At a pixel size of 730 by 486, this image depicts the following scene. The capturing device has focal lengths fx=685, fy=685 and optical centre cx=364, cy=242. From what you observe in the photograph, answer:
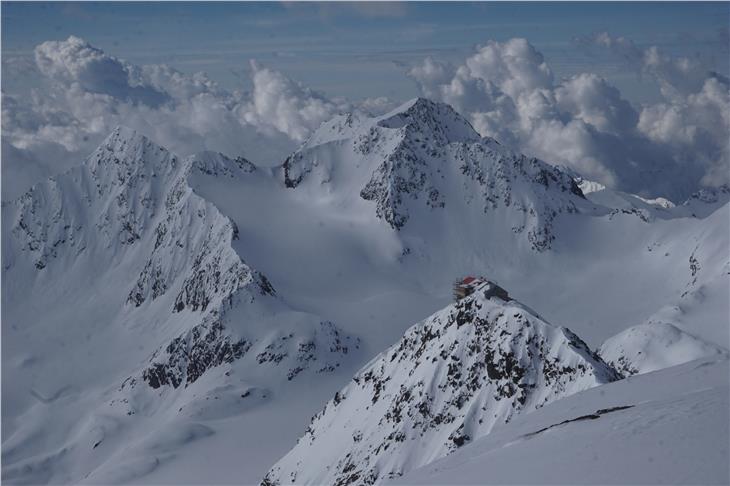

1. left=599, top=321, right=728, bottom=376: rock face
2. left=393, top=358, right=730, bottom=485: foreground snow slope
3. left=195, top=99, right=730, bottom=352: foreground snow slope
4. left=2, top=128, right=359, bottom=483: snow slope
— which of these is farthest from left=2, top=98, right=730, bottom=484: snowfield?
left=195, top=99, right=730, bottom=352: foreground snow slope

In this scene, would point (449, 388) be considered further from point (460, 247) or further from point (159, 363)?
point (460, 247)

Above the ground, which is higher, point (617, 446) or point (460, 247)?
point (617, 446)

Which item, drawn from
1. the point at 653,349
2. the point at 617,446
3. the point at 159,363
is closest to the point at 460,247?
the point at 159,363

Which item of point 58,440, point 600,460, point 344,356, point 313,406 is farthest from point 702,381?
point 58,440

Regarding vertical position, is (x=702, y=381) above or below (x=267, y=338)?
above

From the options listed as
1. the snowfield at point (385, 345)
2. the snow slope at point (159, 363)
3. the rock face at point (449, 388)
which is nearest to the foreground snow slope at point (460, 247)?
the snowfield at point (385, 345)

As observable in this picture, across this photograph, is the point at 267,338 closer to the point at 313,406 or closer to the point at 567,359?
the point at 313,406

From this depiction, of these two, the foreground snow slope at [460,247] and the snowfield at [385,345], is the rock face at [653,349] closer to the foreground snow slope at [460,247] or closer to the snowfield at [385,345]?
the snowfield at [385,345]
